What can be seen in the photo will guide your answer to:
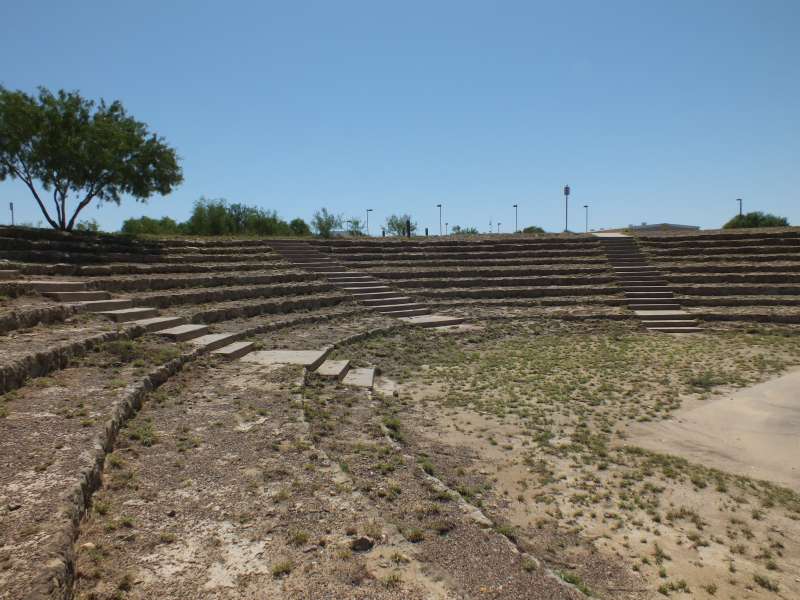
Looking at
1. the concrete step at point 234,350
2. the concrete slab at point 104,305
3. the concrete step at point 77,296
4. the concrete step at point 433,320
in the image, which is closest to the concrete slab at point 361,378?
the concrete step at point 234,350

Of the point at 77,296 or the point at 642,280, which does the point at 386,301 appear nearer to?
the point at 77,296

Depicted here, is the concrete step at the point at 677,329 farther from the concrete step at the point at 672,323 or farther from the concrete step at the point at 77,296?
the concrete step at the point at 77,296

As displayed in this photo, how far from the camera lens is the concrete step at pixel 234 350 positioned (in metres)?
9.02

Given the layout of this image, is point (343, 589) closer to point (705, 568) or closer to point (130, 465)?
point (130, 465)

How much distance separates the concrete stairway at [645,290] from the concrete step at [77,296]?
1432cm

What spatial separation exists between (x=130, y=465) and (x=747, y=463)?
21.9 ft

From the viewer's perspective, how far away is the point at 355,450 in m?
5.58

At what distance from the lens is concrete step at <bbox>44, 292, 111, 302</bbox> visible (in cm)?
982

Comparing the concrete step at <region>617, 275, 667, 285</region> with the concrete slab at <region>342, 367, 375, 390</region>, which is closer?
the concrete slab at <region>342, 367, 375, 390</region>

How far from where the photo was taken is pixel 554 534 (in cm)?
436

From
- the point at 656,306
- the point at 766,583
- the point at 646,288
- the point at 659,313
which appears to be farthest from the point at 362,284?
the point at 766,583

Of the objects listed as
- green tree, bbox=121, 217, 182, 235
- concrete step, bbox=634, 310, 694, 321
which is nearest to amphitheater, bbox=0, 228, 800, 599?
concrete step, bbox=634, 310, 694, 321

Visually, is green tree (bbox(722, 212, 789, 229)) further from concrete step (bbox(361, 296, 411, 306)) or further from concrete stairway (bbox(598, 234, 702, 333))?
concrete step (bbox(361, 296, 411, 306))

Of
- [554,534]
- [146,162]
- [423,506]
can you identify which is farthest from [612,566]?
[146,162]
